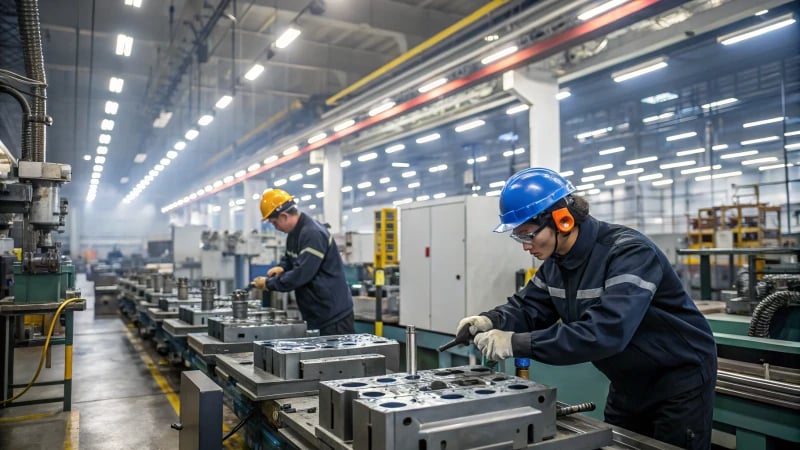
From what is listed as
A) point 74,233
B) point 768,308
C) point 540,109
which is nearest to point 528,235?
point 768,308

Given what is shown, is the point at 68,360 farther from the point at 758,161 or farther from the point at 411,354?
the point at 758,161

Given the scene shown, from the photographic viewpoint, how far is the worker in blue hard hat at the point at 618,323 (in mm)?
1625

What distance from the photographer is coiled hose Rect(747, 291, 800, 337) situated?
3.17 meters

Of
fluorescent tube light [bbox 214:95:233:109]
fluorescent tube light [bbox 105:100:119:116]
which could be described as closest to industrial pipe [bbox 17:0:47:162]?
fluorescent tube light [bbox 214:95:233:109]

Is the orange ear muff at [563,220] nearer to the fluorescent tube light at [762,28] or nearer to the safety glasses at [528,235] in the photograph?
the safety glasses at [528,235]

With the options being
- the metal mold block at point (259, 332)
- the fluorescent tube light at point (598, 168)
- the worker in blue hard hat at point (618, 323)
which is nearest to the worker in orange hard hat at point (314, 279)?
the metal mold block at point (259, 332)

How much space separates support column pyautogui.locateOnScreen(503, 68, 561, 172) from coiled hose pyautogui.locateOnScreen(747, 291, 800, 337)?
3542mm

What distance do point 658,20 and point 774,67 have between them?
5.31 meters

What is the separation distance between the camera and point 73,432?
13.5ft

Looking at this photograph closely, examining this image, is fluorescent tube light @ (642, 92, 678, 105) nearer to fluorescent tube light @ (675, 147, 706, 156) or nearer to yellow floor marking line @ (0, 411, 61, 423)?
fluorescent tube light @ (675, 147, 706, 156)

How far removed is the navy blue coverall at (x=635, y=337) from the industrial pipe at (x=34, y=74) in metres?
4.44

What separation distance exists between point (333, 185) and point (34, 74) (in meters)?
7.76

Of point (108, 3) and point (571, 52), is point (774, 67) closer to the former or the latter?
point (571, 52)

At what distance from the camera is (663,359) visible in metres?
1.78
